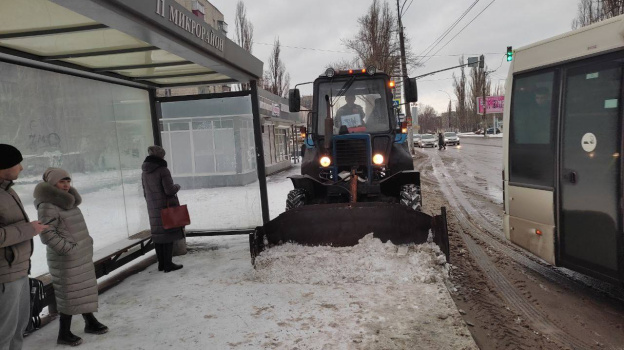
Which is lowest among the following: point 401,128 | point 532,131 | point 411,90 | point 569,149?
point 569,149

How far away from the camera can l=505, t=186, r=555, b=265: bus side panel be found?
4.41m

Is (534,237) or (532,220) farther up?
(532,220)

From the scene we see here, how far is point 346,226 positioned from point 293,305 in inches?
53.5

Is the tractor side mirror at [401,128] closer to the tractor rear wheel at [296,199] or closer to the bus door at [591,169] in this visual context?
the tractor rear wheel at [296,199]

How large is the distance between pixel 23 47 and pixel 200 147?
13.5 feet

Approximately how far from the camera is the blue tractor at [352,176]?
517 centimetres

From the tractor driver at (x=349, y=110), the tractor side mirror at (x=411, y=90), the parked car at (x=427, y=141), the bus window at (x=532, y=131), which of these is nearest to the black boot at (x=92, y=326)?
the tractor driver at (x=349, y=110)

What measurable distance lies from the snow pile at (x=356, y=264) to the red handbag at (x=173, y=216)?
1.27 meters

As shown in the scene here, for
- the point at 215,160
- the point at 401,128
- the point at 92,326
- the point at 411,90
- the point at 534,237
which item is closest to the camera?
the point at 92,326

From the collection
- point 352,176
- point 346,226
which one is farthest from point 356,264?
point 352,176

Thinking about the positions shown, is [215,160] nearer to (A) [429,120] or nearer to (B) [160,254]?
(B) [160,254]

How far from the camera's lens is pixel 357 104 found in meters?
6.95

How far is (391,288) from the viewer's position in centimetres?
457

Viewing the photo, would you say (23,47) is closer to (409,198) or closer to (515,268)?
(409,198)
